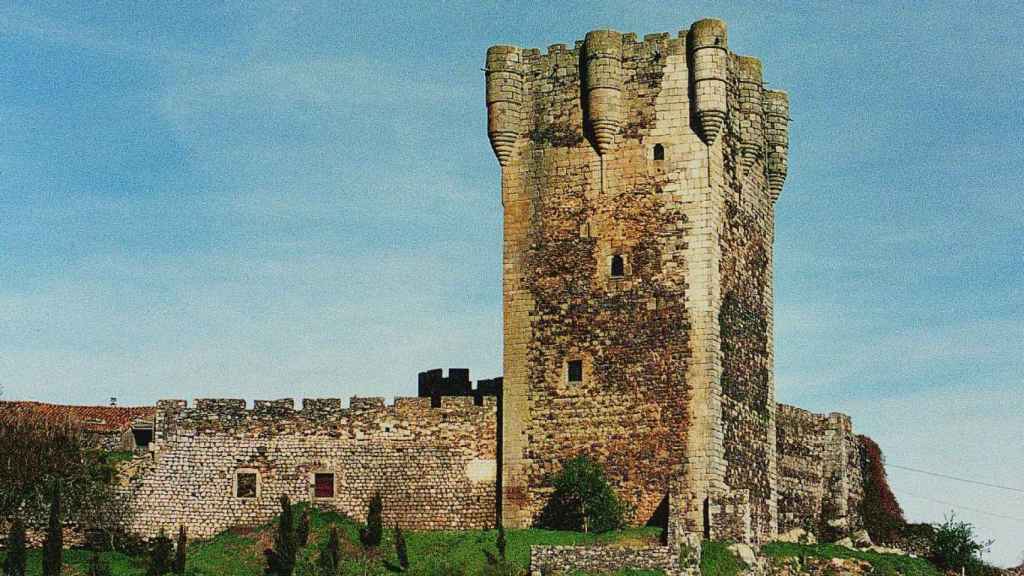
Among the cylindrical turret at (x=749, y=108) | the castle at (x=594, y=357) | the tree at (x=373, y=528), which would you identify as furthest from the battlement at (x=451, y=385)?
the cylindrical turret at (x=749, y=108)

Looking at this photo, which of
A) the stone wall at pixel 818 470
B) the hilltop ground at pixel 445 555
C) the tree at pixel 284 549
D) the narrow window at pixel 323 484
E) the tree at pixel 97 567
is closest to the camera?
the hilltop ground at pixel 445 555

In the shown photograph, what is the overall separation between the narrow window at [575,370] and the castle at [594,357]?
48 mm

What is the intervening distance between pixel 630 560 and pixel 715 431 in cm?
394

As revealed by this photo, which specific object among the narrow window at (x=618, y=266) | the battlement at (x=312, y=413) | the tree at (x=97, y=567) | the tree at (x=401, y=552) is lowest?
the tree at (x=97, y=567)

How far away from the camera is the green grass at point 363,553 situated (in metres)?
44.0

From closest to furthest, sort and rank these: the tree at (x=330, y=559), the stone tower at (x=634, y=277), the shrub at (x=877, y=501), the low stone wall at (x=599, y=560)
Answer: the low stone wall at (x=599, y=560), the tree at (x=330, y=559), the stone tower at (x=634, y=277), the shrub at (x=877, y=501)

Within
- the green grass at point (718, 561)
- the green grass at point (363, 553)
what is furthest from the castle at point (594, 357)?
the green grass at point (363, 553)

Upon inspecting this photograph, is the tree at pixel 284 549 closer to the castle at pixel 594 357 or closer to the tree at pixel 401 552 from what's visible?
the castle at pixel 594 357

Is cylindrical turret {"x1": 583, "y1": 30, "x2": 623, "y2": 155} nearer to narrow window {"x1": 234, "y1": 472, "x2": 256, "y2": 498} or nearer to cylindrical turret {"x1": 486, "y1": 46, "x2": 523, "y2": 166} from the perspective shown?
cylindrical turret {"x1": 486, "y1": 46, "x2": 523, "y2": 166}

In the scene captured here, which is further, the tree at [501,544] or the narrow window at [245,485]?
the narrow window at [245,485]

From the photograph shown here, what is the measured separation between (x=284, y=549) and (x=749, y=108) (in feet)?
46.7

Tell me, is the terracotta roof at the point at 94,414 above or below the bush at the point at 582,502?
above

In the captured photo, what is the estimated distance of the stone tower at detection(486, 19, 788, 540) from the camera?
45562 mm

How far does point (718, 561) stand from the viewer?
1731 inches
